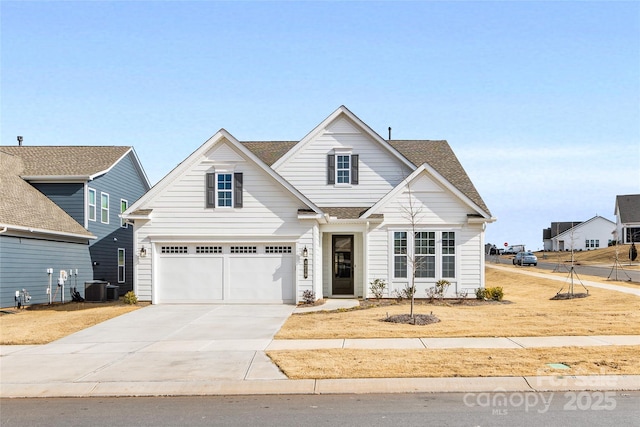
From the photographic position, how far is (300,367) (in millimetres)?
11266

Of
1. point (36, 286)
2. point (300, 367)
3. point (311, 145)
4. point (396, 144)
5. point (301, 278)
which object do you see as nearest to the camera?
point (300, 367)

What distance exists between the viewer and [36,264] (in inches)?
993

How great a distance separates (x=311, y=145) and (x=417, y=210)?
5.44 m

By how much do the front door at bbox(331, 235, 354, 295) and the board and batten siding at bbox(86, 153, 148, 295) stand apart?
12072 millimetres

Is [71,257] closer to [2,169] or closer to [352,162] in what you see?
[2,169]

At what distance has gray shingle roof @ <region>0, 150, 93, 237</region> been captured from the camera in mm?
24102

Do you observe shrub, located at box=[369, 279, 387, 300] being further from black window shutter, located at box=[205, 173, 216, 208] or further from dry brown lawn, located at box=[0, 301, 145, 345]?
dry brown lawn, located at box=[0, 301, 145, 345]

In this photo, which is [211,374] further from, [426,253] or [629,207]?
[629,207]

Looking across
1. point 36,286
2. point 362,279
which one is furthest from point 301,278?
point 36,286

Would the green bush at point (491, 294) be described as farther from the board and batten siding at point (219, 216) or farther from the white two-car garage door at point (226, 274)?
the white two-car garage door at point (226, 274)

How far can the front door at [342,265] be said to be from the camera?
26281mm

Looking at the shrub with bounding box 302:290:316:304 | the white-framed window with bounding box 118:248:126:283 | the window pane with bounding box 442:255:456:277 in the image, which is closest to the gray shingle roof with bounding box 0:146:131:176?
the white-framed window with bounding box 118:248:126:283

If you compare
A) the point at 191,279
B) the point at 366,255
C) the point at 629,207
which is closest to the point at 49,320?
the point at 191,279

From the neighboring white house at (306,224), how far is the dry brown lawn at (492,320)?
9.23ft
